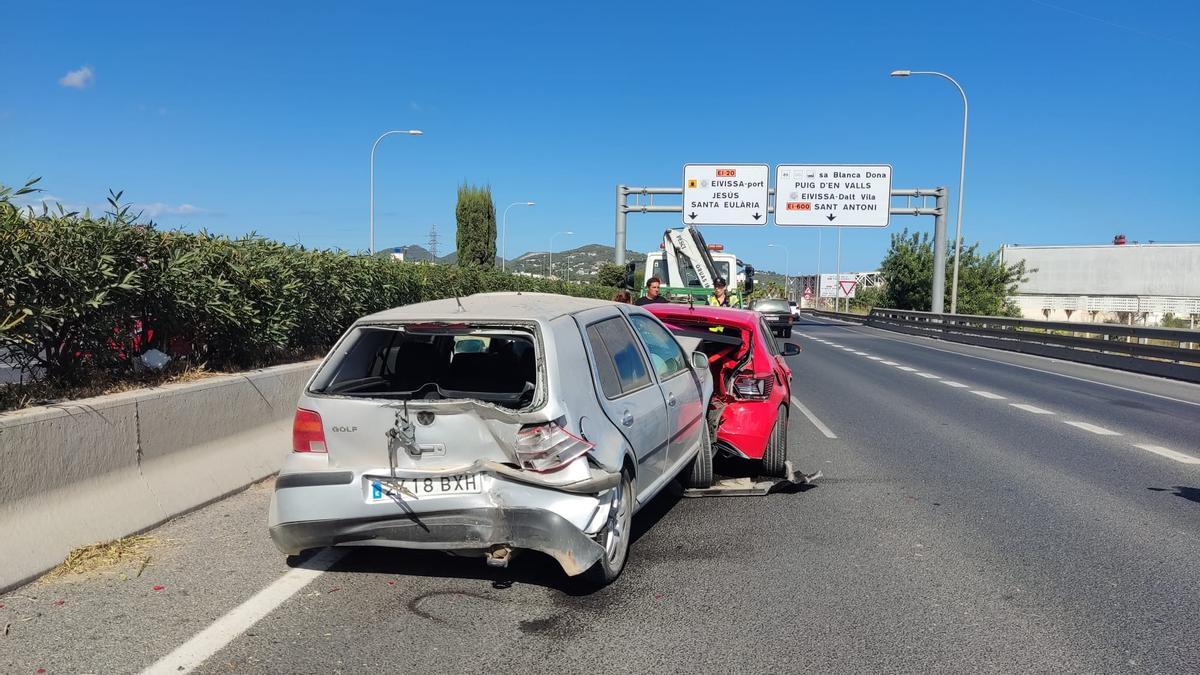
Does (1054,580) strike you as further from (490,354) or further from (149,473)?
(149,473)

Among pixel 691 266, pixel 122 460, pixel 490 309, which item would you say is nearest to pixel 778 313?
pixel 691 266

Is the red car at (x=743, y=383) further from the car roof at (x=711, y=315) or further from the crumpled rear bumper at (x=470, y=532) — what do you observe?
the crumpled rear bumper at (x=470, y=532)

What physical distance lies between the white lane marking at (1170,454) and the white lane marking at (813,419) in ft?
10.7

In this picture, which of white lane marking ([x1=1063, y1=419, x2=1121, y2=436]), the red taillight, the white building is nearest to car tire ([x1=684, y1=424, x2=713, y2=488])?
the red taillight

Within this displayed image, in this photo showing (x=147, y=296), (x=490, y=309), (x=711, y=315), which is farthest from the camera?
(x=711, y=315)

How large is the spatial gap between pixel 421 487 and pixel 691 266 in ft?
60.1

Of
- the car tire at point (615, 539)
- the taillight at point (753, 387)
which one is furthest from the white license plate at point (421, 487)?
the taillight at point (753, 387)

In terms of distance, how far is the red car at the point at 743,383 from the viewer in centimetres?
706

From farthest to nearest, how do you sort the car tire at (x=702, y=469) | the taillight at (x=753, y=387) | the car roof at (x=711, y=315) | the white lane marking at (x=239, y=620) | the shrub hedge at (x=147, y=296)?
the car roof at (x=711, y=315)
the taillight at (x=753, y=387)
the car tire at (x=702, y=469)
the shrub hedge at (x=147, y=296)
the white lane marking at (x=239, y=620)

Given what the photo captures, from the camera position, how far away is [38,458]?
4.63 metres

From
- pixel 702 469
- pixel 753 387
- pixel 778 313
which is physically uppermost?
pixel 753 387

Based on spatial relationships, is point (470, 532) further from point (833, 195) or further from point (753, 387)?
point (833, 195)

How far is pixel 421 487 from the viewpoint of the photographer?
4367 mm

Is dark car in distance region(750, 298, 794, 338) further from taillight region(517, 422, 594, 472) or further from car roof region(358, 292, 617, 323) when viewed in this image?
taillight region(517, 422, 594, 472)
